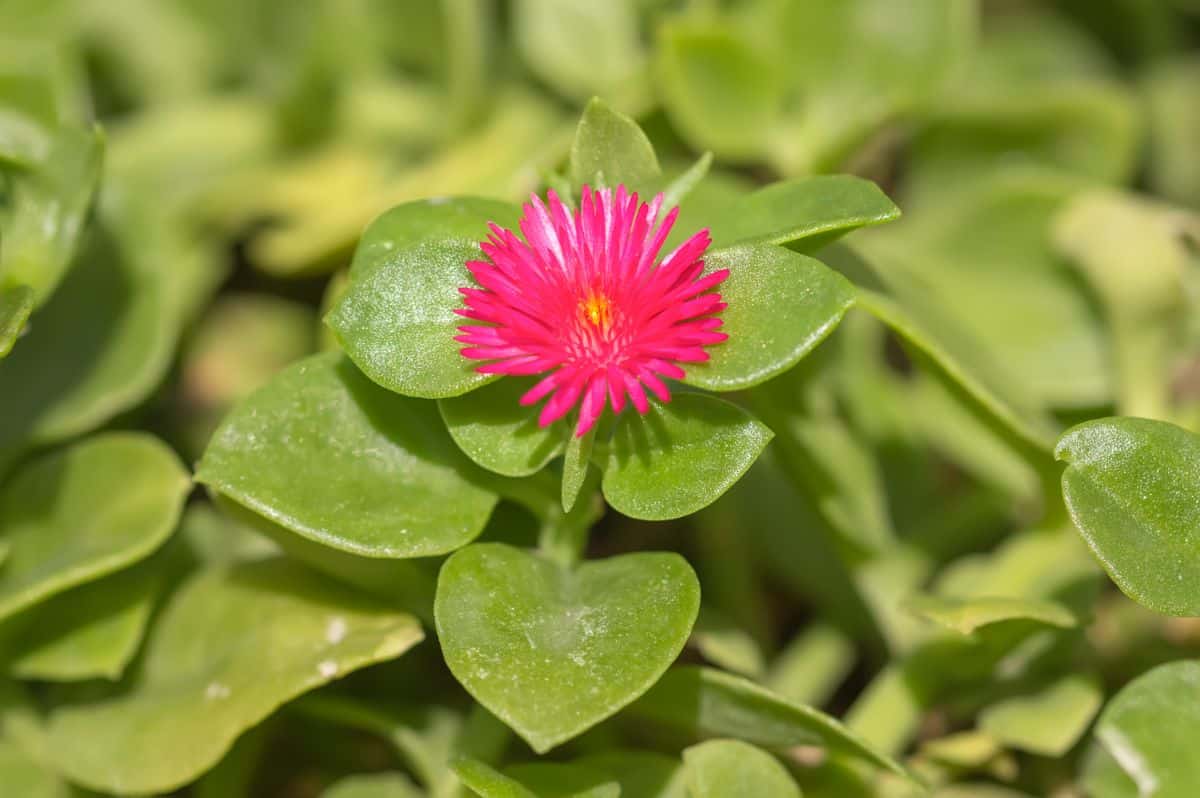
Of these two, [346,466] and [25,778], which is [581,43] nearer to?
[346,466]

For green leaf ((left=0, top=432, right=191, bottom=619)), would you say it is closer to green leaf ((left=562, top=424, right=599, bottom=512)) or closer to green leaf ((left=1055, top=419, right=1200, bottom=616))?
green leaf ((left=562, top=424, right=599, bottom=512))

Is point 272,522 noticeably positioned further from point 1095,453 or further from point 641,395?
point 1095,453

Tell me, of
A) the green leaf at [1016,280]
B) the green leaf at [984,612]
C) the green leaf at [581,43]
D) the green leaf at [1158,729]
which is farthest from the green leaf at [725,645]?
the green leaf at [581,43]

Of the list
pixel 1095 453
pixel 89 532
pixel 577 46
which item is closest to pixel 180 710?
pixel 89 532

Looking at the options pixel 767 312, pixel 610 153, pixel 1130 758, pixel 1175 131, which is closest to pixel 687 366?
pixel 767 312

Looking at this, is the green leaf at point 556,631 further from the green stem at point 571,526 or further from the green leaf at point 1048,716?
the green leaf at point 1048,716

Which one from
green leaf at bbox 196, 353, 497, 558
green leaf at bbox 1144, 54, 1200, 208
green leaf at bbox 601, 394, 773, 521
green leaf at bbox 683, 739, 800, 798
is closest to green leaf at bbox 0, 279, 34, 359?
green leaf at bbox 196, 353, 497, 558
